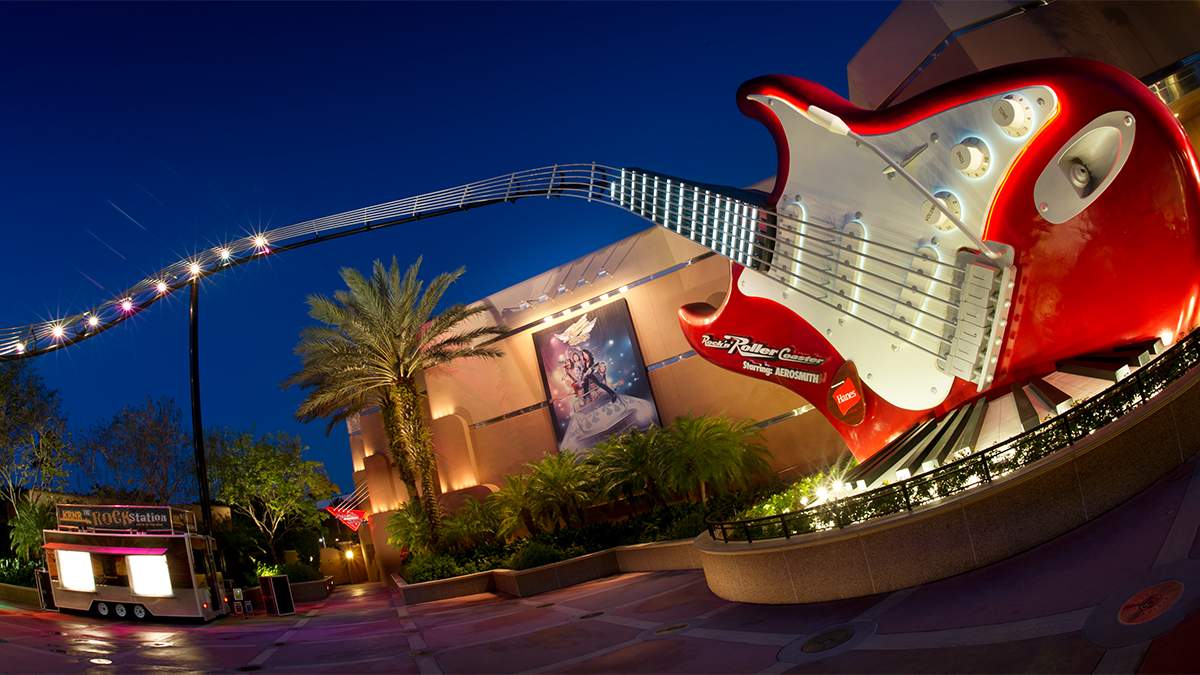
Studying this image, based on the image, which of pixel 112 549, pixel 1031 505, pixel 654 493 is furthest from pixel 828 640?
pixel 112 549

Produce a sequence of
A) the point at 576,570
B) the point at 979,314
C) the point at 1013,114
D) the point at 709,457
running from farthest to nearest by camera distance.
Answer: the point at 709,457 < the point at 576,570 < the point at 979,314 < the point at 1013,114

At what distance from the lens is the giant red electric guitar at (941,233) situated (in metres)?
12.4

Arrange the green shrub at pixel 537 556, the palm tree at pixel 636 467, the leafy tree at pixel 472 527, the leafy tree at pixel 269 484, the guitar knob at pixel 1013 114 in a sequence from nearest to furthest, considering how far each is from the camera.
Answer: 1. the guitar knob at pixel 1013 114
2. the green shrub at pixel 537 556
3. the palm tree at pixel 636 467
4. the leafy tree at pixel 472 527
5. the leafy tree at pixel 269 484

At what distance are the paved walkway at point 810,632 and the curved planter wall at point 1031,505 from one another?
0.83ft

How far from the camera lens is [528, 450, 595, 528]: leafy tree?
81.1 feet

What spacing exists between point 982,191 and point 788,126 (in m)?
4.24

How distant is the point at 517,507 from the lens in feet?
83.7

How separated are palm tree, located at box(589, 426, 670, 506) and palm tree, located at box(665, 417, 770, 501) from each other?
50 centimetres

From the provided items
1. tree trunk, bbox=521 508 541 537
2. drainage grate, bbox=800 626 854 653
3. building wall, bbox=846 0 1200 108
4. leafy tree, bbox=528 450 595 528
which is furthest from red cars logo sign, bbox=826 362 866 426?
tree trunk, bbox=521 508 541 537

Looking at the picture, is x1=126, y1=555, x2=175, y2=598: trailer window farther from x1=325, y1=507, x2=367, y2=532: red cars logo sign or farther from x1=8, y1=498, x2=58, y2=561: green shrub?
x1=325, y1=507, x2=367, y2=532: red cars logo sign

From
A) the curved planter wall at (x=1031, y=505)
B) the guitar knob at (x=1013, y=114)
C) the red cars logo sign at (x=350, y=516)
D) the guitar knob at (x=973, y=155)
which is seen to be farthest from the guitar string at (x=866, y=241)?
the red cars logo sign at (x=350, y=516)

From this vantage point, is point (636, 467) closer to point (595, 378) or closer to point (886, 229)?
point (595, 378)

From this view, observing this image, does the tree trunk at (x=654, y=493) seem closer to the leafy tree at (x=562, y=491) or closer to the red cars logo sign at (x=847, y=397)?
the leafy tree at (x=562, y=491)

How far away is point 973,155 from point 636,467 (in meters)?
14.1
